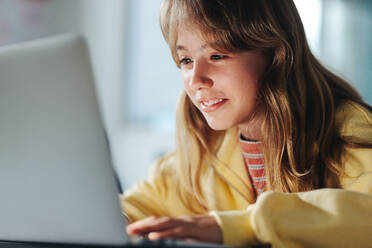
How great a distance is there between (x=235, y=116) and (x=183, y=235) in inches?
15.6

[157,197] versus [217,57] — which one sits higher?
[217,57]

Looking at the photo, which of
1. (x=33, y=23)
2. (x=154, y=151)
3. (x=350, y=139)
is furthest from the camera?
(x=154, y=151)

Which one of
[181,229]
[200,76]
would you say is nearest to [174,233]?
[181,229]

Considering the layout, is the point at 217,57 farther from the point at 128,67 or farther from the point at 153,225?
the point at 128,67

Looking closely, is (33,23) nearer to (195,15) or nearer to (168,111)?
(168,111)

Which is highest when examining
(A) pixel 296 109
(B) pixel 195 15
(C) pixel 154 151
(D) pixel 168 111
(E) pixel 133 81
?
(B) pixel 195 15

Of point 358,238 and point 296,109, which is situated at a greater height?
point 296,109

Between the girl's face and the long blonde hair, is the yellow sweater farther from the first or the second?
the girl's face

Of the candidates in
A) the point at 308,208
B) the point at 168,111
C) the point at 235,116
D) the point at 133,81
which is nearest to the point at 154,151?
the point at 168,111

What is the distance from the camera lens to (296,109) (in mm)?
862

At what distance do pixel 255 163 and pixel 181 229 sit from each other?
1.57 feet

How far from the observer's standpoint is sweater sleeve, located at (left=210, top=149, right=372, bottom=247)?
0.55 meters

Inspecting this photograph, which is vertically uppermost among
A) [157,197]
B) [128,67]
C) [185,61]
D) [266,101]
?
[185,61]

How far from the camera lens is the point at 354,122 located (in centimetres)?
80
